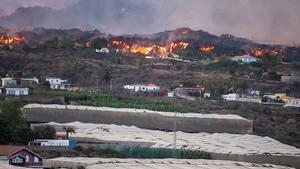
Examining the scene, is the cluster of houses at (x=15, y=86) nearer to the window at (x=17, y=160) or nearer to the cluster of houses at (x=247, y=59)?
the window at (x=17, y=160)

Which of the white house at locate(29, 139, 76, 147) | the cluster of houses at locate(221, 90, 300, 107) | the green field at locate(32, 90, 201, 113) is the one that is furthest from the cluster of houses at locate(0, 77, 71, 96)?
the white house at locate(29, 139, 76, 147)

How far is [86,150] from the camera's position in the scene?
48.6 ft

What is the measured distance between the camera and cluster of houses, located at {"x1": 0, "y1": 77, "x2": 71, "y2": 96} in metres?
24.1

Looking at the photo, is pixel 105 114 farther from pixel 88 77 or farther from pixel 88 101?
pixel 88 77

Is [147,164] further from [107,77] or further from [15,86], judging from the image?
[107,77]

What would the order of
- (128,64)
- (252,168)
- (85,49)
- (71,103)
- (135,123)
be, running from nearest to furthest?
(252,168) < (135,123) < (71,103) < (128,64) < (85,49)

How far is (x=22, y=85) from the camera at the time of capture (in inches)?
993

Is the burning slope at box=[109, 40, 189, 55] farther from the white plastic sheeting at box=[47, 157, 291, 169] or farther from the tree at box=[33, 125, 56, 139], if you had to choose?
the white plastic sheeting at box=[47, 157, 291, 169]

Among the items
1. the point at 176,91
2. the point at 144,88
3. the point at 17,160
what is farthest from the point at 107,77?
the point at 17,160

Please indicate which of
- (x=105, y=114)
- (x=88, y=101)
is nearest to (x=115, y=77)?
(x=88, y=101)

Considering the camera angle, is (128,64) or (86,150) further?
(128,64)

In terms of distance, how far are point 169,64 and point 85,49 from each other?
5.21 meters

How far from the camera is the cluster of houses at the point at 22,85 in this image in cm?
2414

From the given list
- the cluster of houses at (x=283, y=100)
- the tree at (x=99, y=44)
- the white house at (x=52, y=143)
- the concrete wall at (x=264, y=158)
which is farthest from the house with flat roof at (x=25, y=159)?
the tree at (x=99, y=44)
